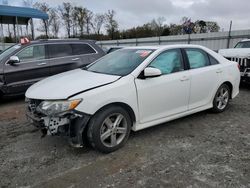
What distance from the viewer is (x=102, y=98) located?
10.6 feet

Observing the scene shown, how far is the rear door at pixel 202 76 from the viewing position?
4.49 meters

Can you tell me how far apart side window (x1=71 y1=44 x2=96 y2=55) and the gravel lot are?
131 inches

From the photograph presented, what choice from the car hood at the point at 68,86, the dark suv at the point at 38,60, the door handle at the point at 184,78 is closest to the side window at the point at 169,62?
the door handle at the point at 184,78

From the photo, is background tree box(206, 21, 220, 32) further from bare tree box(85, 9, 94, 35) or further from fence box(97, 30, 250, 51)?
bare tree box(85, 9, 94, 35)

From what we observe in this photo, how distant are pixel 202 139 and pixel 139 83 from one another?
4.79 feet

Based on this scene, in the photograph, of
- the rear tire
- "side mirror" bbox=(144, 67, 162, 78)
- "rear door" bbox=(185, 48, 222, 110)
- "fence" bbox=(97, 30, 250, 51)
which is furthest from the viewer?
"fence" bbox=(97, 30, 250, 51)

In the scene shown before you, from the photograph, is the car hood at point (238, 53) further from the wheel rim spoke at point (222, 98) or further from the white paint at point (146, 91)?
the white paint at point (146, 91)

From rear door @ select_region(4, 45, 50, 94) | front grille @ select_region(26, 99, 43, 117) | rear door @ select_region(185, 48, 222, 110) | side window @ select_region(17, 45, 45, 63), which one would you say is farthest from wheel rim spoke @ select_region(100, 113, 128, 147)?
side window @ select_region(17, 45, 45, 63)

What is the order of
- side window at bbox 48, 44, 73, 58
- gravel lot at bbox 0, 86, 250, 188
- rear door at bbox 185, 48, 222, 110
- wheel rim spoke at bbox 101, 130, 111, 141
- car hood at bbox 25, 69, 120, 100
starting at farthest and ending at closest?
side window at bbox 48, 44, 73, 58 → rear door at bbox 185, 48, 222, 110 → wheel rim spoke at bbox 101, 130, 111, 141 → car hood at bbox 25, 69, 120, 100 → gravel lot at bbox 0, 86, 250, 188

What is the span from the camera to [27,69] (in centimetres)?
636

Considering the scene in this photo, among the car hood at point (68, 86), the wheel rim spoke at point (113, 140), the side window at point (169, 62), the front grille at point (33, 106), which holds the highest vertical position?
the side window at point (169, 62)

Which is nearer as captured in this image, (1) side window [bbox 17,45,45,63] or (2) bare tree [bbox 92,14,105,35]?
(1) side window [bbox 17,45,45,63]

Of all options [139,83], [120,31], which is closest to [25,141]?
[139,83]

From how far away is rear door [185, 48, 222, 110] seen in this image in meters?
4.49
